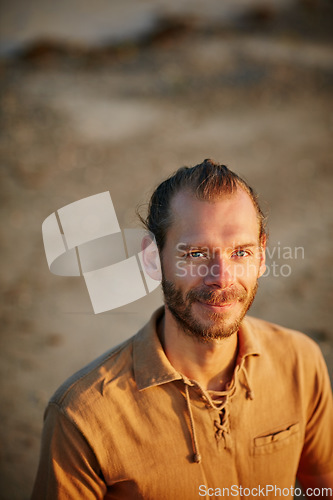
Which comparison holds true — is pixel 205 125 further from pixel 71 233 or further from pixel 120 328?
pixel 71 233

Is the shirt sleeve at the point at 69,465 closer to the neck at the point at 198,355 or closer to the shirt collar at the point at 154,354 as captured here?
the shirt collar at the point at 154,354

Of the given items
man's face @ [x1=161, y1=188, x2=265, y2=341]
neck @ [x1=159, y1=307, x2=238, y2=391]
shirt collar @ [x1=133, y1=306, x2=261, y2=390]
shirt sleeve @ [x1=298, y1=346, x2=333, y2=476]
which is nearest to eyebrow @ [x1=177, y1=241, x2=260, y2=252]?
man's face @ [x1=161, y1=188, x2=265, y2=341]

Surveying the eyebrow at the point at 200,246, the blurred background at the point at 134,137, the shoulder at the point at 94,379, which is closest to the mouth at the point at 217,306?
the eyebrow at the point at 200,246

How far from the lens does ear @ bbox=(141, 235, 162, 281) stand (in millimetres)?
2148

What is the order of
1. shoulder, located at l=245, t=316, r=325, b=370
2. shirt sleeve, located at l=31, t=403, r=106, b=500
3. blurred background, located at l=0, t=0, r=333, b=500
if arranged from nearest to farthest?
shirt sleeve, located at l=31, t=403, r=106, b=500 → shoulder, located at l=245, t=316, r=325, b=370 → blurred background, located at l=0, t=0, r=333, b=500

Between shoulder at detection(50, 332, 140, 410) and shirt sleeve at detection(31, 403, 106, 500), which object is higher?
shoulder at detection(50, 332, 140, 410)

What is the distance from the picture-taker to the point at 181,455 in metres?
1.98

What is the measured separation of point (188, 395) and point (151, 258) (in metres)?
0.65

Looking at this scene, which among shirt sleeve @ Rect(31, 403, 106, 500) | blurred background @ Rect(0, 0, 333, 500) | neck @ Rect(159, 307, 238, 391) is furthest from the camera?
blurred background @ Rect(0, 0, 333, 500)

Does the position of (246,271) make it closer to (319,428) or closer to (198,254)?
(198,254)

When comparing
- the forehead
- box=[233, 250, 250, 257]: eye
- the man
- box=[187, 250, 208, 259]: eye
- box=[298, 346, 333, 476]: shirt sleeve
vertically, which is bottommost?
box=[298, 346, 333, 476]: shirt sleeve

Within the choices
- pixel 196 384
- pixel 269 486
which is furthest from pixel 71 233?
pixel 269 486

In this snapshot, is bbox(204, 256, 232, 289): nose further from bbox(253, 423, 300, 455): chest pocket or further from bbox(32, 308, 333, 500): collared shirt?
bbox(253, 423, 300, 455): chest pocket

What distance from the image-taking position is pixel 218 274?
195 centimetres
